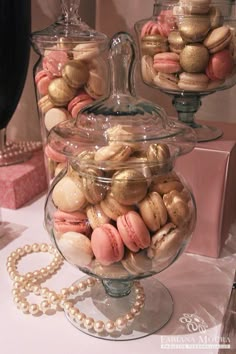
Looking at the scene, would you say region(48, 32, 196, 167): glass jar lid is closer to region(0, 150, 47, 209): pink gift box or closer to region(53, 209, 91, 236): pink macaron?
region(53, 209, 91, 236): pink macaron

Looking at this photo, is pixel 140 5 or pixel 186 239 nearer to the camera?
pixel 186 239

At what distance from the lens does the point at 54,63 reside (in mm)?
603

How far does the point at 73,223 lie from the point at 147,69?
26 centimetres

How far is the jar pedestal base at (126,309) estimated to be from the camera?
445 millimetres

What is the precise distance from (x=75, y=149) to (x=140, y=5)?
0.45 metres

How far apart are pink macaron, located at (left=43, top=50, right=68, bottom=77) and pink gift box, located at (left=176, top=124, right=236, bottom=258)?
0.63 feet

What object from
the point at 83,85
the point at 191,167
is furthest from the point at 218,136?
the point at 83,85

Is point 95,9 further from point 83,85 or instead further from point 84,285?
point 84,285

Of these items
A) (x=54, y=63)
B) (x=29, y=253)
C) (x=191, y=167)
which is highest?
(x=54, y=63)

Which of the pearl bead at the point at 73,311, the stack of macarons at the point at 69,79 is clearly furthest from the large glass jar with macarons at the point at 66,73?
the pearl bead at the point at 73,311

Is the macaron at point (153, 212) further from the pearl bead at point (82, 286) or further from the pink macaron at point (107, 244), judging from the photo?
the pearl bead at point (82, 286)

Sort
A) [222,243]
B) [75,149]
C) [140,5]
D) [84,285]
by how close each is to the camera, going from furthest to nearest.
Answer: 1. [140,5]
2. [222,243]
3. [84,285]
4. [75,149]

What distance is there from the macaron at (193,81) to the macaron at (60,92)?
5.5 inches

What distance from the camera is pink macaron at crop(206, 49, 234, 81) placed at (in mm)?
530
